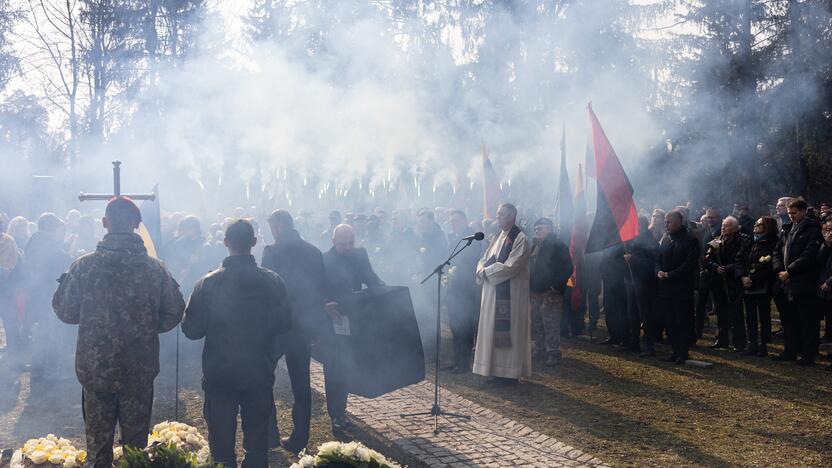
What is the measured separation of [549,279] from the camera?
10305mm

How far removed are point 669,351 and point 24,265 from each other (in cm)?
889

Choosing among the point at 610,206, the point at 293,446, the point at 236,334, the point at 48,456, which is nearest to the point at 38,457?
the point at 48,456

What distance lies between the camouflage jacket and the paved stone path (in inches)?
94.6

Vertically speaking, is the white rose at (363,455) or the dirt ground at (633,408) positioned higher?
the white rose at (363,455)

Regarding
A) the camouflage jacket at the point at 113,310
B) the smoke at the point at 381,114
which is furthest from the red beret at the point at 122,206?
the smoke at the point at 381,114

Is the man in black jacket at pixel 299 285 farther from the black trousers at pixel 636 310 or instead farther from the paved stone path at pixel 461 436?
the black trousers at pixel 636 310

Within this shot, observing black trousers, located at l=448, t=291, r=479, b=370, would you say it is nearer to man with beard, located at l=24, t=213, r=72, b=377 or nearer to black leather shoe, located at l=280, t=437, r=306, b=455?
black leather shoe, located at l=280, t=437, r=306, b=455

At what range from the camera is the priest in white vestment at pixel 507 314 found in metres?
8.77

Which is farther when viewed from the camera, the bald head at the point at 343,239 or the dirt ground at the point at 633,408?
the bald head at the point at 343,239

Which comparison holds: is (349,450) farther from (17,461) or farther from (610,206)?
(610,206)

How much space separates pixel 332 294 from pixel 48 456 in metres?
2.76

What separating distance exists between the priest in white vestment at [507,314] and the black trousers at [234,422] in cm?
391

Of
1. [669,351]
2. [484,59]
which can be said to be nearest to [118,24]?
[484,59]

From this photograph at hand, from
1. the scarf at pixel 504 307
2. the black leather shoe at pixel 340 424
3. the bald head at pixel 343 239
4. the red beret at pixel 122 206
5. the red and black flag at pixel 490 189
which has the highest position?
the red and black flag at pixel 490 189
